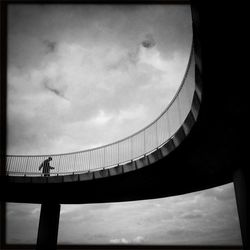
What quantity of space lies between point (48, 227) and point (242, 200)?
46.8 ft

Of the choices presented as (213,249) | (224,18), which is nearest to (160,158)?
(224,18)

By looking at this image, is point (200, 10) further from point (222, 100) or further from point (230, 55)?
point (222, 100)

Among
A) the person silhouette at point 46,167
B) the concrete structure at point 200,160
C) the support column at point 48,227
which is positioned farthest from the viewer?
the support column at point 48,227

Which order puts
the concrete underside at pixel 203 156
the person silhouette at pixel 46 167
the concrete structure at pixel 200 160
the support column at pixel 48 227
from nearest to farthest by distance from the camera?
the concrete structure at pixel 200 160, the concrete underside at pixel 203 156, the person silhouette at pixel 46 167, the support column at pixel 48 227

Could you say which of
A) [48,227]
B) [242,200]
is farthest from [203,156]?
[48,227]

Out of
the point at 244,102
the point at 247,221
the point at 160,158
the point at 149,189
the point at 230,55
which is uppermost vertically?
the point at 230,55

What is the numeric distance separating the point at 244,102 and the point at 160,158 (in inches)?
233

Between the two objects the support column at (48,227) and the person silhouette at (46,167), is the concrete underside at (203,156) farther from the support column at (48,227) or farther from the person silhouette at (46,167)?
the person silhouette at (46,167)

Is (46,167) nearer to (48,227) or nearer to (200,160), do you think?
(48,227)

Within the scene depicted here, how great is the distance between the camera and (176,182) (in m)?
16.1

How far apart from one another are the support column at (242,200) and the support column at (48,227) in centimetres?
1370

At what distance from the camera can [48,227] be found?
19000mm

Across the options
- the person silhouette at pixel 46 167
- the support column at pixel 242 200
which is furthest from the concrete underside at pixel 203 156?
the person silhouette at pixel 46 167

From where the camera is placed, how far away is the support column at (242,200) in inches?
477
